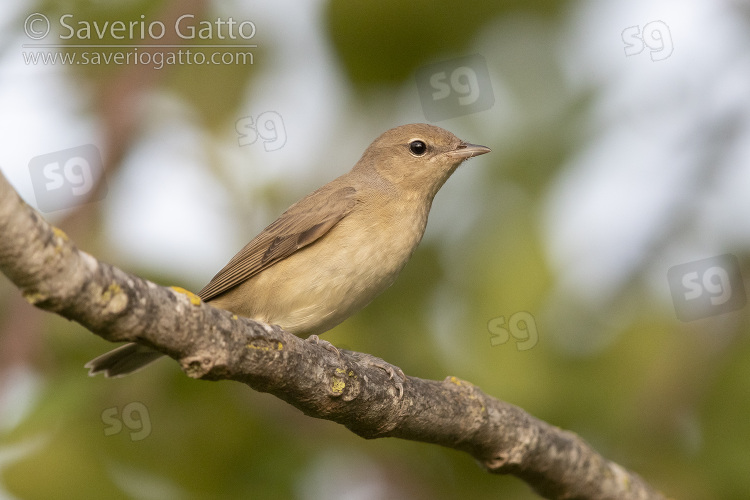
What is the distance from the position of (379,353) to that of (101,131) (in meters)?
1.77

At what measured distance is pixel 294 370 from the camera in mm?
3047

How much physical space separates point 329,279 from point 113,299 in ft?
7.74

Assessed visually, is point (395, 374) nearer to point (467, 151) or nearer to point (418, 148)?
point (467, 151)

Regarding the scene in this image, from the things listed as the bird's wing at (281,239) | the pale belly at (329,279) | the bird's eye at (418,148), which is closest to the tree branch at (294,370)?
the pale belly at (329,279)

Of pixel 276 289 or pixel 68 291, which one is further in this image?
pixel 276 289

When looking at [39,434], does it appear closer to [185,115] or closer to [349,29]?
[185,115]

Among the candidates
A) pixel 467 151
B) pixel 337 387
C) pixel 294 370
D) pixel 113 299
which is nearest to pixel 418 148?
pixel 467 151

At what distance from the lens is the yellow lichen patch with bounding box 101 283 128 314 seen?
7.53ft

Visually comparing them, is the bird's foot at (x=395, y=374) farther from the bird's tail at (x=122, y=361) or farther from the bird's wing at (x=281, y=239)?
the bird's wing at (x=281, y=239)

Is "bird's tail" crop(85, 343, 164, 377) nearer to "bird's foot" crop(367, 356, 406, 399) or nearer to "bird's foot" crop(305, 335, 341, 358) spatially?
"bird's foot" crop(305, 335, 341, 358)

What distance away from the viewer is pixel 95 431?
3682 mm

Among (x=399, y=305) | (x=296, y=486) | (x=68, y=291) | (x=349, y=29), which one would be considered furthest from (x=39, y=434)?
(x=349, y=29)

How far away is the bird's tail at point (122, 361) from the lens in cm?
417

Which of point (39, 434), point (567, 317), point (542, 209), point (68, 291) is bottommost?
point (567, 317)
